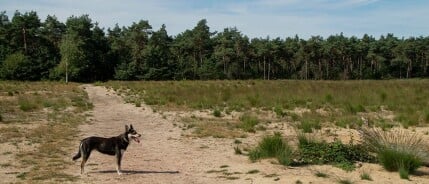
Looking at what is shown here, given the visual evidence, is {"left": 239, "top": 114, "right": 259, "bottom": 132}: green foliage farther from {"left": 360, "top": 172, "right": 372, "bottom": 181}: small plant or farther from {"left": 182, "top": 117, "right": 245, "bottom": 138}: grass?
{"left": 360, "top": 172, "right": 372, "bottom": 181}: small plant

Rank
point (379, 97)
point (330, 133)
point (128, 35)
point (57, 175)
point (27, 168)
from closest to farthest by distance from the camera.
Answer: point (57, 175)
point (27, 168)
point (330, 133)
point (379, 97)
point (128, 35)

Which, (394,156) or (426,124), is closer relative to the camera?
(394,156)

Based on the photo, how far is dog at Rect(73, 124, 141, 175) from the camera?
9.97 m

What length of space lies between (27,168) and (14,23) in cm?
7194

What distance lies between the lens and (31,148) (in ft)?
42.9

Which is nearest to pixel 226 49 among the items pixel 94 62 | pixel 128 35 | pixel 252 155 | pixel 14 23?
pixel 128 35

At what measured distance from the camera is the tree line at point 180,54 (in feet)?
244

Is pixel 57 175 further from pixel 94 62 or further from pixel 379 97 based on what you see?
pixel 94 62

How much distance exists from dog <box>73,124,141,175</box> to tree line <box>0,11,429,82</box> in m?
61.7

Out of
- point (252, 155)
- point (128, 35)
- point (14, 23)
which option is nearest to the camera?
point (252, 155)

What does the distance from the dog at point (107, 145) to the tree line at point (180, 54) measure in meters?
61.7

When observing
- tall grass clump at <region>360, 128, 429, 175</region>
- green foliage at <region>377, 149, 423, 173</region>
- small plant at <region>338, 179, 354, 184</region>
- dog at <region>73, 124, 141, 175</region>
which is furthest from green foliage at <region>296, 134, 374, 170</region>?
dog at <region>73, 124, 141, 175</region>

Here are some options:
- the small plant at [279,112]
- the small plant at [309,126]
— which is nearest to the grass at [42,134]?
the small plant at [309,126]

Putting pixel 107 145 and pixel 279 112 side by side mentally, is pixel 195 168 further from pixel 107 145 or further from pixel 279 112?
pixel 279 112
